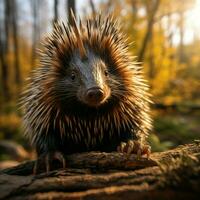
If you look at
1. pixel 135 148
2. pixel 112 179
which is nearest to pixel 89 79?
pixel 135 148

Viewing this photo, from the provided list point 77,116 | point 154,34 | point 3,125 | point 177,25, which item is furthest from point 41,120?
point 3,125

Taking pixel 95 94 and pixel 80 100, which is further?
pixel 80 100

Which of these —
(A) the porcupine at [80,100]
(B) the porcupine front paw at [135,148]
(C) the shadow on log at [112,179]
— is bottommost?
(C) the shadow on log at [112,179]

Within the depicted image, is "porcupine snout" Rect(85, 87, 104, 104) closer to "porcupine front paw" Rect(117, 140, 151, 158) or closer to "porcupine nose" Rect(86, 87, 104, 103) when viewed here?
"porcupine nose" Rect(86, 87, 104, 103)

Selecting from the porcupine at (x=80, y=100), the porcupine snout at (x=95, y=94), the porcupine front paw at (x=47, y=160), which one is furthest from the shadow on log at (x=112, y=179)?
the porcupine snout at (x=95, y=94)

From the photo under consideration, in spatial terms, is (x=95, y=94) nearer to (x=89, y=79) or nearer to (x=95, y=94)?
(x=95, y=94)

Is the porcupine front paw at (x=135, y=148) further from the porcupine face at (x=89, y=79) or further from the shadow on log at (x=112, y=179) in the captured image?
the porcupine face at (x=89, y=79)

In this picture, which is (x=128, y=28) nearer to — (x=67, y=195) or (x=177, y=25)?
(x=177, y=25)

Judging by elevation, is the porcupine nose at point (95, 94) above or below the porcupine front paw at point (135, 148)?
above
